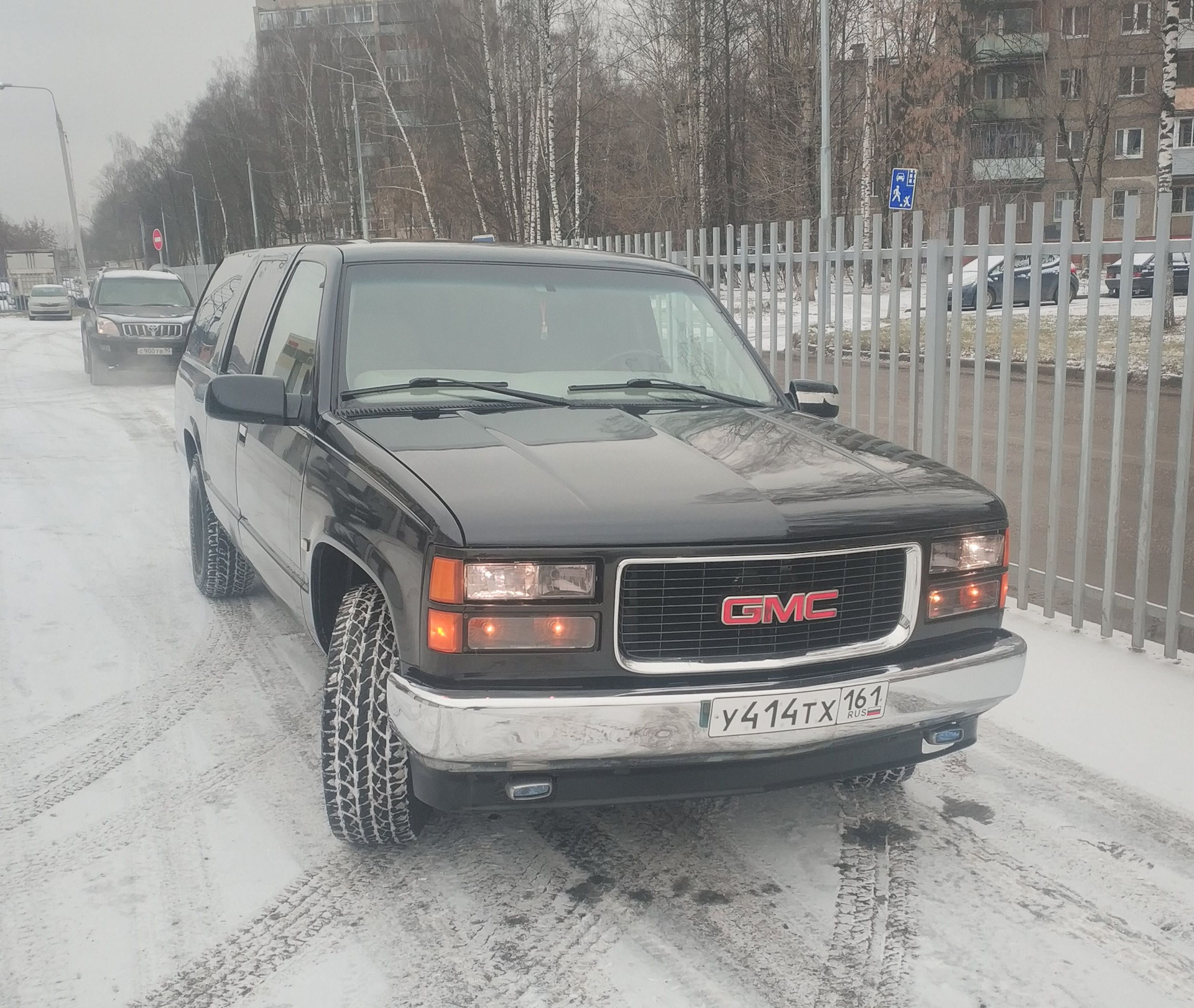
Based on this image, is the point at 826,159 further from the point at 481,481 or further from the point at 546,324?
the point at 481,481

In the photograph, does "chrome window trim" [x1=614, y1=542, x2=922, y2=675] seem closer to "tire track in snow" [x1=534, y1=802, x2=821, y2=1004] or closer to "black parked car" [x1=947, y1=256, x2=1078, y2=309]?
"tire track in snow" [x1=534, y1=802, x2=821, y2=1004]

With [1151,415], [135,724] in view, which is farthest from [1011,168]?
[135,724]

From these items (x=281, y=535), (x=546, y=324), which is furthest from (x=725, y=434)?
Answer: (x=281, y=535)

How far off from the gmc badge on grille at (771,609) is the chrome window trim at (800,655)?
10 centimetres

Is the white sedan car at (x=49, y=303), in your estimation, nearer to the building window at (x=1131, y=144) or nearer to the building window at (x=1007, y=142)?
the building window at (x=1007, y=142)

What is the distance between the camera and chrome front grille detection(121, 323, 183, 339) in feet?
55.3

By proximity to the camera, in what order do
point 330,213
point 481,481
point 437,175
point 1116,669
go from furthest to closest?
point 330,213
point 437,175
point 1116,669
point 481,481

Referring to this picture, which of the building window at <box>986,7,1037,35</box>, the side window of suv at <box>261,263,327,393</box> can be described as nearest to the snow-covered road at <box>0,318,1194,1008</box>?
the side window of suv at <box>261,263,327,393</box>

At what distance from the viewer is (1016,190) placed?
141 feet

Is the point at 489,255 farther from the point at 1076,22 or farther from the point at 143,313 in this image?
the point at 1076,22

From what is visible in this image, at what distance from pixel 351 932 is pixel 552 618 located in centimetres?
96

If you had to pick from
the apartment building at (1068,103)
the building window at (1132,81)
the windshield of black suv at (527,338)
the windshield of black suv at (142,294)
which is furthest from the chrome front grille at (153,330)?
the building window at (1132,81)

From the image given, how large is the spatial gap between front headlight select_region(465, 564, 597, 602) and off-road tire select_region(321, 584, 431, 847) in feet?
1.56

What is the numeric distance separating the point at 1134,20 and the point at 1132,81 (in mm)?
7050
